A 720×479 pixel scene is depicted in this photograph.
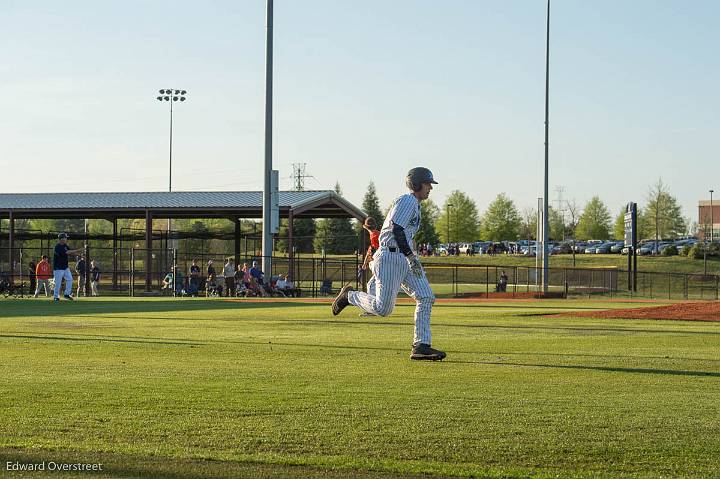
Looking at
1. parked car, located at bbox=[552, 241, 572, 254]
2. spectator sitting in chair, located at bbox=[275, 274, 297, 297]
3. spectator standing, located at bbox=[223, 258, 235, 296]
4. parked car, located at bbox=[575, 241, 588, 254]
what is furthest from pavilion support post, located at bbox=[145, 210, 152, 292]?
parked car, located at bbox=[575, 241, 588, 254]

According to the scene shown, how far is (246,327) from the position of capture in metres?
15.6

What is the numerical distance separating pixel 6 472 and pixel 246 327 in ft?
35.4

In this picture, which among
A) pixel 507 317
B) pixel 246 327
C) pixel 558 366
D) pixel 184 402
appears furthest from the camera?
pixel 507 317

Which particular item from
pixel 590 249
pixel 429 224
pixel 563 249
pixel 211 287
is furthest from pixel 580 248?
pixel 211 287

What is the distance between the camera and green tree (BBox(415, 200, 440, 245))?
123438 mm

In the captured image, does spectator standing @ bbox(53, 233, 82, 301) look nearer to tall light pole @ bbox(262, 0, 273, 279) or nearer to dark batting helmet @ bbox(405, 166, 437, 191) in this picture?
tall light pole @ bbox(262, 0, 273, 279)

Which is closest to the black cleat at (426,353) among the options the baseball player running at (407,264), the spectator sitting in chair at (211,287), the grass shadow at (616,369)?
the baseball player running at (407,264)

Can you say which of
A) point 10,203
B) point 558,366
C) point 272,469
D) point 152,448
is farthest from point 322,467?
point 10,203

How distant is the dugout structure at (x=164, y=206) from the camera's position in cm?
5069

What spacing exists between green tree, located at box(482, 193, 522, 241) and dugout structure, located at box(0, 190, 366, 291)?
2727 inches

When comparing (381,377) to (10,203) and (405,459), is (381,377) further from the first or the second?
(10,203)

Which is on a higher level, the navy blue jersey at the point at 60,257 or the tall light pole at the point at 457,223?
the tall light pole at the point at 457,223

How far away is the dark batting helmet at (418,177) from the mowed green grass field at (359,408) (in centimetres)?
176

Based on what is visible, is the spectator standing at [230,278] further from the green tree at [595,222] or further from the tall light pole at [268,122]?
the green tree at [595,222]
